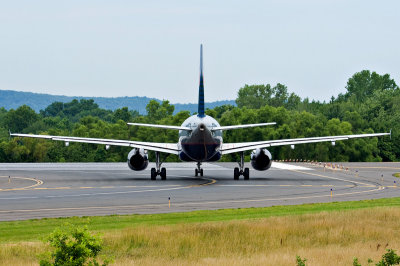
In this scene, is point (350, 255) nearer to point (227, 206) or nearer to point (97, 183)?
point (227, 206)

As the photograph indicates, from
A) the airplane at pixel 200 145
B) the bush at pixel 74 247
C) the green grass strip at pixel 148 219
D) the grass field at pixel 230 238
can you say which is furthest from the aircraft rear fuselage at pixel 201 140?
the bush at pixel 74 247

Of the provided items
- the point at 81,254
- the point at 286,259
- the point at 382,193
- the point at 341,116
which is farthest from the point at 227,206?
the point at 341,116

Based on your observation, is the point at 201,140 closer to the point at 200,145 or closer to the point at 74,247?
the point at 200,145

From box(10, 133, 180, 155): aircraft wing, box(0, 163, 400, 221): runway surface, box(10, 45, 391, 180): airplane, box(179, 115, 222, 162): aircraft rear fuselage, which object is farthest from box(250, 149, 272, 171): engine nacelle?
box(10, 133, 180, 155): aircraft wing

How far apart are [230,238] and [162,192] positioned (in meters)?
21.1

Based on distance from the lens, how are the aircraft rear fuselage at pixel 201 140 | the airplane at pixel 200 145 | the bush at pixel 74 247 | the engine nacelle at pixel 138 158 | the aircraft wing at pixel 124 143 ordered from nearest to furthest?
the bush at pixel 74 247 → the aircraft rear fuselage at pixel 201 140 → the airplane at pixel 200 145 → the engine nacelle at pixel 138 158 → the aircraft wing at pixel 124 143

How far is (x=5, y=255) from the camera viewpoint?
71.6 ft

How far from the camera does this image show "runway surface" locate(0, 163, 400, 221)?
37250 mm

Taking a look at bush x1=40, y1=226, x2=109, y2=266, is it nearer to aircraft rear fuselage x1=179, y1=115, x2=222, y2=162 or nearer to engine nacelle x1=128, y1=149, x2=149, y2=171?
aircraft rear fuselage x1=179, y1=115, x2=222, y2=162

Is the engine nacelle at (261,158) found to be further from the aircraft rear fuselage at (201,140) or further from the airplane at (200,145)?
the aircraft rear fuselage at (201,140)

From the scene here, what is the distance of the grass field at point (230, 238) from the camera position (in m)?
22.1

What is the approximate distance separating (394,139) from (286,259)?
118221 mm

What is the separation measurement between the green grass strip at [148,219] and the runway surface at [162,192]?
1892 mm

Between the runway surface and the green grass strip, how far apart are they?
6.21 ft
